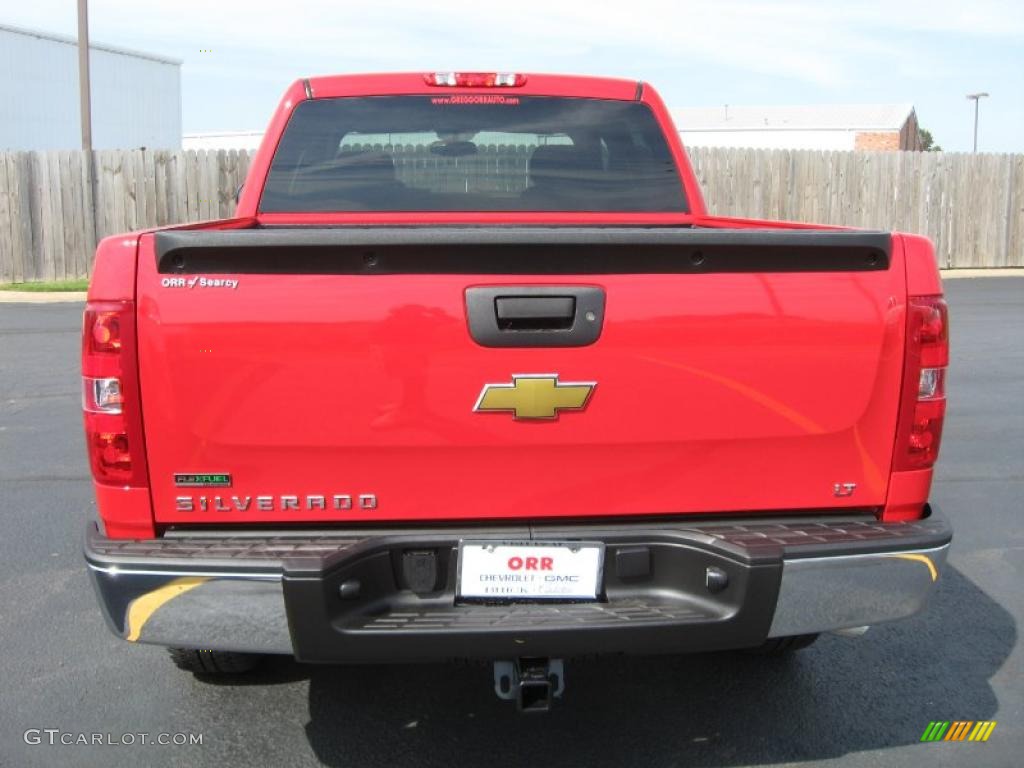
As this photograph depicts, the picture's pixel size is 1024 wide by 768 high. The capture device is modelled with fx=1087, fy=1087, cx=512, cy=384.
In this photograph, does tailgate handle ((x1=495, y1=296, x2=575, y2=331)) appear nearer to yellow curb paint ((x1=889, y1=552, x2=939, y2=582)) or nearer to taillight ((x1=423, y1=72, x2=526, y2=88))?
yellow curb paint ((x1=889, y1=552, x2=939, y2=582))

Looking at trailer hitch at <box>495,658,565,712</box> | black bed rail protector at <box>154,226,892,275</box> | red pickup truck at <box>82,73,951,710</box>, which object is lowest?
trailer hitch at <box>495,658,565,712</box>

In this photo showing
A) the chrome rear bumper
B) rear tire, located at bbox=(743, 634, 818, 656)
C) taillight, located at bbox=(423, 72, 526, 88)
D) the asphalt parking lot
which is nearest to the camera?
the chrome rear bumper

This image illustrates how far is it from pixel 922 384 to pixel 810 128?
154 ft

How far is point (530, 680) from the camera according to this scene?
9.21 ft

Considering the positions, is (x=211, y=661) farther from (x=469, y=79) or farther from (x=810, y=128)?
(x=810, y=128)

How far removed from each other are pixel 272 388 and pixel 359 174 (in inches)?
85.3

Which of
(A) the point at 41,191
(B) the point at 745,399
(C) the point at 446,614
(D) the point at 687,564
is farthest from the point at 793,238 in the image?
(A) the point at 41,191

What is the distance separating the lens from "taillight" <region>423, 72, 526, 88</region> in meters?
4.77

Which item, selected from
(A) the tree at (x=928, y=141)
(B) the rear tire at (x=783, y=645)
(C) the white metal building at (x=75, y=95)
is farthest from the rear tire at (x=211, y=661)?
(A) the tree at (x=928, y=141)

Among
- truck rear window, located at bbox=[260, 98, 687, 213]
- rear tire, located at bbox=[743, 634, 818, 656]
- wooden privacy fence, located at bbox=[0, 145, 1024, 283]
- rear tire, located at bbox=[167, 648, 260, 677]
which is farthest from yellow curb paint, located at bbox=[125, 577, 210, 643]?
wooden privacy fence, located at bbox=[0, 145, 1024, 283]

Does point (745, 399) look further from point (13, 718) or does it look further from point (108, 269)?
point (13, 718)

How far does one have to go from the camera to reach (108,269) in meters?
2.68

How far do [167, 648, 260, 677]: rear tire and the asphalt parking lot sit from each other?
70mm

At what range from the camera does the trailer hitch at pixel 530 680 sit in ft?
9.23
